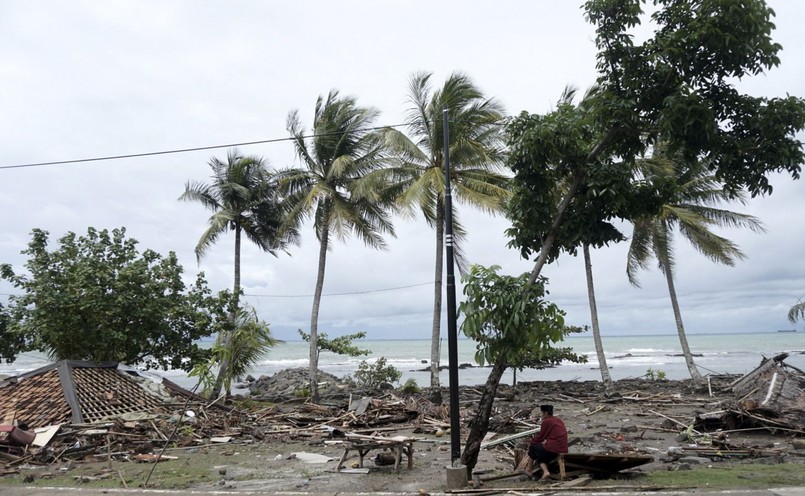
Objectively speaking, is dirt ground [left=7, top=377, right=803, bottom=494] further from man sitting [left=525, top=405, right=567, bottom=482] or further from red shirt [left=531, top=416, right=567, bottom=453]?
red shirt [left=531, top=416, right=567, bottom=453]

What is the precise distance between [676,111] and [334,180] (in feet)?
58.2

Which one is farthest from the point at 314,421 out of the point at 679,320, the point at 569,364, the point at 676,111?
the point at 569,364

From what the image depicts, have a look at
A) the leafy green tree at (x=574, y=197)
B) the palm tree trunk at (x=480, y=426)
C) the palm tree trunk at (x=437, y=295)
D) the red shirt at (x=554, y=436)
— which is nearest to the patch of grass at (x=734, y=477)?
the red shirt at (x=554, y=436)

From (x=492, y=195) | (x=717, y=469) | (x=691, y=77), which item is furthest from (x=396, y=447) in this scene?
(x=492, y=195)

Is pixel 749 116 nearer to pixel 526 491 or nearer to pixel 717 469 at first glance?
pixel 717 469

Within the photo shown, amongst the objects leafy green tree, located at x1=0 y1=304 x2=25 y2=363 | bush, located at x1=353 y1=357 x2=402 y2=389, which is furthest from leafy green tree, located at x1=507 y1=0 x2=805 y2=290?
bush, located at x1=353 y1=357 x2=402 y2=389

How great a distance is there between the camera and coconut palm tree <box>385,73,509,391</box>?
21.7 metres

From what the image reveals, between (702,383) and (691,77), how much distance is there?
20540mm

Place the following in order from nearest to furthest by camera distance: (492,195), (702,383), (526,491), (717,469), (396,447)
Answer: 1. (526,491)
2. (717,469)
3. (396,447)
4. (492,195)
5. (702,383)

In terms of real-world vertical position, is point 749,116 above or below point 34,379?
above

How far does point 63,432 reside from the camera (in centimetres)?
1458

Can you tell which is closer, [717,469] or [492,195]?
[717,469]

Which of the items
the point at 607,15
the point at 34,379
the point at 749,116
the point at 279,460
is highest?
the point at 607,15

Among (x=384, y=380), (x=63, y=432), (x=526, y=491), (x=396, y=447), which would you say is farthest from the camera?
(x=384, y=380)
